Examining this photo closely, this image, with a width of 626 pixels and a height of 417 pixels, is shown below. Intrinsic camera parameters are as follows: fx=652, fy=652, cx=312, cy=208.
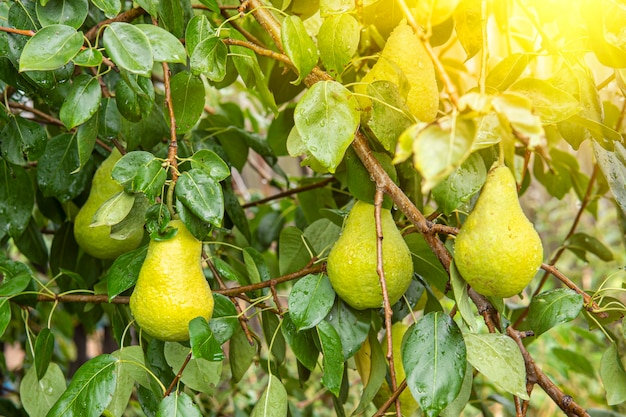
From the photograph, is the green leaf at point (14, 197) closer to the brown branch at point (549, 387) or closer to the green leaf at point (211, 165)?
the green leaf at point (211, 165)

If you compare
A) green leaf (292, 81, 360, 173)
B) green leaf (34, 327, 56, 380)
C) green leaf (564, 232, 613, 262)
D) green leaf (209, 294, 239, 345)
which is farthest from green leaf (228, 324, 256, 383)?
green leaf (564, 232, 613, 262)

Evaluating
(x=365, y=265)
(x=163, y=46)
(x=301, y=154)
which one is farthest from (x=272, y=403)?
(x=163, y=46)

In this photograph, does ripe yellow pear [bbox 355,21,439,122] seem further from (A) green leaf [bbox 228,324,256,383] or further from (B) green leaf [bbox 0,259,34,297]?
(B) green leaf [bbox 0,259,34,297]

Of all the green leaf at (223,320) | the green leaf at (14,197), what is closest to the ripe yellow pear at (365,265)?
the green leaf at (223,320)

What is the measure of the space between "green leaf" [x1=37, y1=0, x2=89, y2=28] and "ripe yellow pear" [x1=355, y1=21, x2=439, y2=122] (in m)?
0.30

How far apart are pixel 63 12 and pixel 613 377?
697mm

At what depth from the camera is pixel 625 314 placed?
27.5 inches

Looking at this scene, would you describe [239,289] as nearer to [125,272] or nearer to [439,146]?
[125,272]

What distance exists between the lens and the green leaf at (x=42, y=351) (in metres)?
0.76

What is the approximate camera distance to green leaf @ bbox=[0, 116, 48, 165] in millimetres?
842

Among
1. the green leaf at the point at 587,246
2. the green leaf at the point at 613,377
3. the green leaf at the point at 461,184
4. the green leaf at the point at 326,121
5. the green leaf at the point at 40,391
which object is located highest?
the green leaf at the point at 326,121

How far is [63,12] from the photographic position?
2.19 ft

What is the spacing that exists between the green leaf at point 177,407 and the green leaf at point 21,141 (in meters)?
A: 0.40

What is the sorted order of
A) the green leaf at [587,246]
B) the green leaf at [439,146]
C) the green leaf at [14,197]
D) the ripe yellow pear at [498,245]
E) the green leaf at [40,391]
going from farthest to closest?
1. the green leaf at [587,246]
2. the green leaf at [14,197]
3. the green leaf at [40,391]
4. the ripe yellow pear at [498,245]
5. the green leaf at [439,146]
